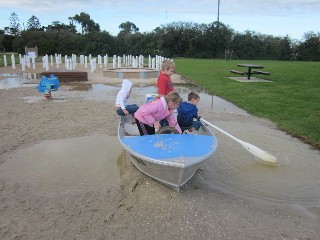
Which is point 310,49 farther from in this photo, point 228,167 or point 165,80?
point 228,167

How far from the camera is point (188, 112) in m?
6.12

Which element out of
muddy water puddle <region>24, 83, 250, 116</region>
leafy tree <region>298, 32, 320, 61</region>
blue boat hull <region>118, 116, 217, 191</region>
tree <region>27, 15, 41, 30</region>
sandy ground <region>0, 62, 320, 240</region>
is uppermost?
tree <region>27, 15, 41, 30</region>

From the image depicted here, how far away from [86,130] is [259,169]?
4.31m

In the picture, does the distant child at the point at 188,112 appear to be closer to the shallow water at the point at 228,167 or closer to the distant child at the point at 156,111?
the distant child at the point at 156,111

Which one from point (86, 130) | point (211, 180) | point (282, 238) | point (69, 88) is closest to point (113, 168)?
point (211, 180)

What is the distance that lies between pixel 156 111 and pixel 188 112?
0.87 meters

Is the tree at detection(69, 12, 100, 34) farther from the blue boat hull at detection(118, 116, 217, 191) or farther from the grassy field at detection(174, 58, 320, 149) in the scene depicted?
the blue boat hull at detection(118, 116, 217, 191)

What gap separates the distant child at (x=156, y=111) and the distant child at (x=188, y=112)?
53 cm

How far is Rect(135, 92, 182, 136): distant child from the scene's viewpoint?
17.7 feet

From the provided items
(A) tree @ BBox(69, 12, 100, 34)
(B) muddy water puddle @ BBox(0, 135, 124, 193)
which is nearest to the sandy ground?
(B) muddy water puddle @ BBox(0, 135, 124, 193)

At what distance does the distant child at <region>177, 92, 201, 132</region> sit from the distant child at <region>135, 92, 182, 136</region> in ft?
1.73

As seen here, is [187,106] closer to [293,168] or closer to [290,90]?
[293,168]

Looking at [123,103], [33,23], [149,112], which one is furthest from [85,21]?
[149,112]

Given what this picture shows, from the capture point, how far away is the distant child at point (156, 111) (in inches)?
212
